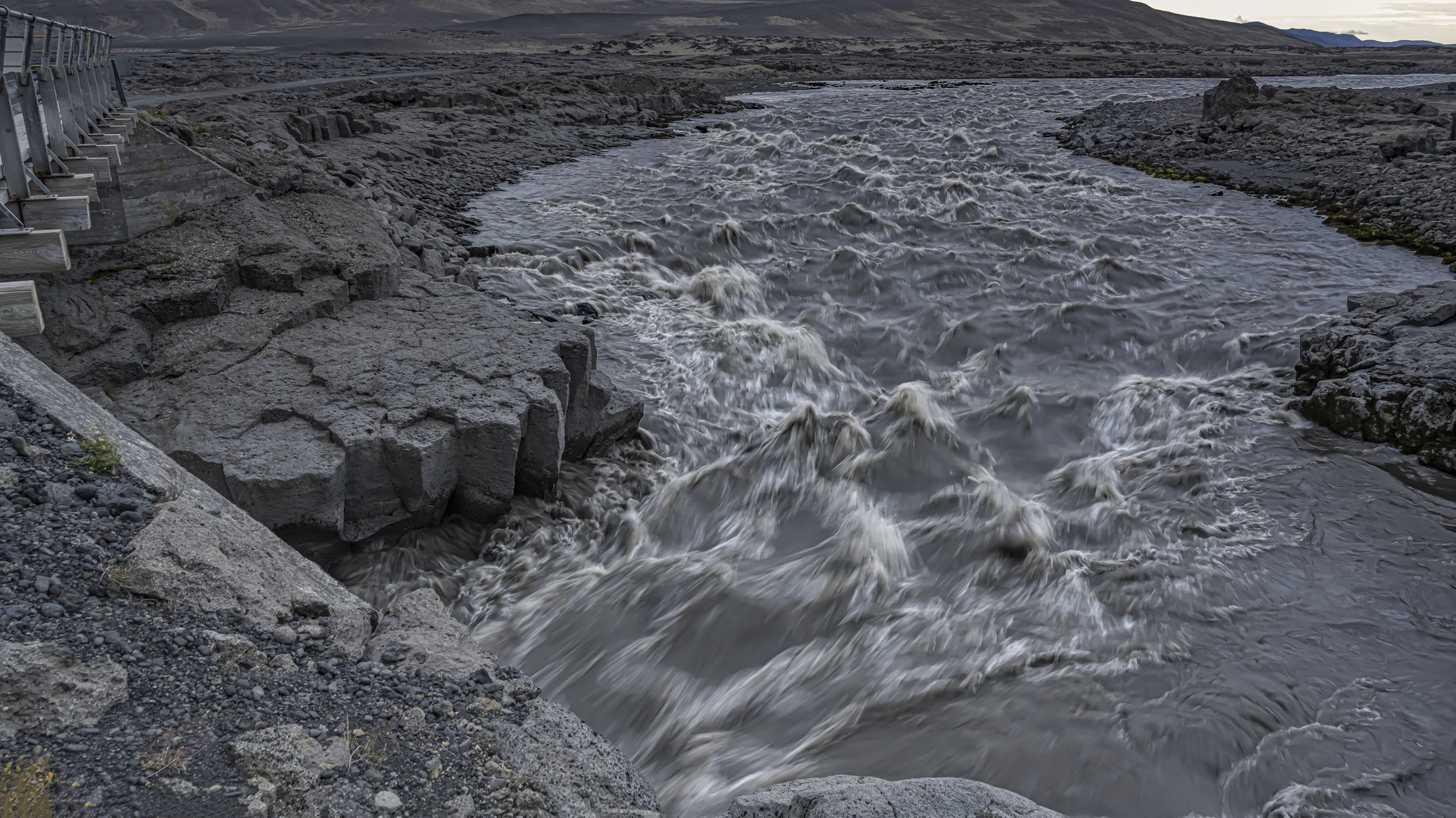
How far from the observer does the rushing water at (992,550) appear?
14.3ft

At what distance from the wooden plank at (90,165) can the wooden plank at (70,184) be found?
2.23 ft

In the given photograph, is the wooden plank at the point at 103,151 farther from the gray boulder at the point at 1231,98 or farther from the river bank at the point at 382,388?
the gray boulder at the point at 1231,98

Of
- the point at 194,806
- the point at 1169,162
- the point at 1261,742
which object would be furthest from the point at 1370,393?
the point at 1169,162

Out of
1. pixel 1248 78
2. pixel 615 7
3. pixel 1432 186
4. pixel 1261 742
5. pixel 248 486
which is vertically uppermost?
pixel 615 7

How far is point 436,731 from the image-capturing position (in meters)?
3.07

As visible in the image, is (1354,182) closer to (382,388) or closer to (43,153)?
(382,388)

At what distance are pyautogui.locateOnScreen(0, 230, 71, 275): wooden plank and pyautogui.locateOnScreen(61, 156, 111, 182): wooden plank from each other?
2331 millimetres

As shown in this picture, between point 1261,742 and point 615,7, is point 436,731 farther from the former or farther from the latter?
point 615,7

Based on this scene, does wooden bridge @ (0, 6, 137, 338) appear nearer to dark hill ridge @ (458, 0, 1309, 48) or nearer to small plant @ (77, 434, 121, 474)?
small plant @ (77, 434, 121, 474)

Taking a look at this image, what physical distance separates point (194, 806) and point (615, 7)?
15019 centimetres

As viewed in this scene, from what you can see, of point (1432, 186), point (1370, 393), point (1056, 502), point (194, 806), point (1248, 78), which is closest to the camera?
point (194, 806)

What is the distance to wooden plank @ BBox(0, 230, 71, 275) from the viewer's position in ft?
16.1

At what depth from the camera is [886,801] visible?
2816 mm

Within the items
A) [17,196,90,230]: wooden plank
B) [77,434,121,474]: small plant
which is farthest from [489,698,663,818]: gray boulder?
[17,196,90,230]: wooden plank
